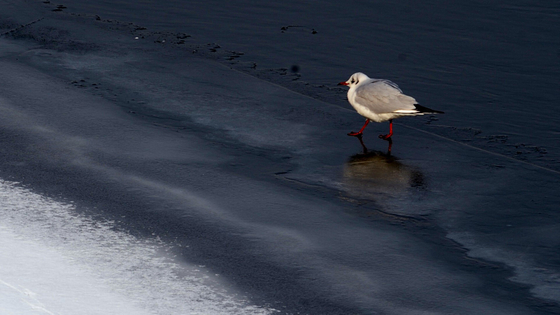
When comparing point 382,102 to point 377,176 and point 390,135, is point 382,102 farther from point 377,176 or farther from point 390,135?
point 377,176

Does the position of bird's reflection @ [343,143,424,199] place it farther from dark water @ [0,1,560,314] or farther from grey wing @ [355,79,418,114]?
grey wing @ [355,79,418,114]

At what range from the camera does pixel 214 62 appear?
10.8 metres

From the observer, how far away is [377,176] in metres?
7.35

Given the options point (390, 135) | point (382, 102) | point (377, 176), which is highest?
point (382, 102)

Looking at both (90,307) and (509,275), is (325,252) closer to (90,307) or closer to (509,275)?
(509,275)

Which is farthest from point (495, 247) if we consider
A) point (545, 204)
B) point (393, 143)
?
point (393, 143)

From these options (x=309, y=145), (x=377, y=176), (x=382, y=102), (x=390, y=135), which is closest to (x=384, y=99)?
(x=382, y=102)

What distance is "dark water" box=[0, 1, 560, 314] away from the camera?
556 centimetres

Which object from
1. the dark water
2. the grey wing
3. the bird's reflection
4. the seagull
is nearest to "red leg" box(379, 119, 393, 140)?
the seagull

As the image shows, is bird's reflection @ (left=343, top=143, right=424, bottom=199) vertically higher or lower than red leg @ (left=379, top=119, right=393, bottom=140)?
lower

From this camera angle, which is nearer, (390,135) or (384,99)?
(384,99)

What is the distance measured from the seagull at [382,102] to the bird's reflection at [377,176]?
50cm

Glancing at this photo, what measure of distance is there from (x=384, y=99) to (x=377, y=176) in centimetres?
121

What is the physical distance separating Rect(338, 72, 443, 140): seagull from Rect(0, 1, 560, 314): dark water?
0.30m
